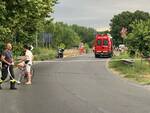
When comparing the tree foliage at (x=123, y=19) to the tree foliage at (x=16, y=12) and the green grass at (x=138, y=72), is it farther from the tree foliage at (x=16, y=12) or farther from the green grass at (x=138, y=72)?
the green grass at (x=138, y=72)

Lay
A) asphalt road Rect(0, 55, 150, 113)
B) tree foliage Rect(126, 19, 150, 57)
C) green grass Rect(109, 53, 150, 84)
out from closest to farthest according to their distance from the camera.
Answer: asphalt road Rect(0, 55, 150, 113), green grass Rect(109, 53, 150, 84), tree foliage Rect(126, 19, 150, 57)

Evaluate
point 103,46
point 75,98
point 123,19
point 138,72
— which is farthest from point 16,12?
A: point 123,19

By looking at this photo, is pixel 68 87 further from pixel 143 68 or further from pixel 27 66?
pixel 143 68

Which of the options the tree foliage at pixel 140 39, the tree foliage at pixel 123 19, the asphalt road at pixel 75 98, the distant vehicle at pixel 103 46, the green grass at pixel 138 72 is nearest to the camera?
the asphalt road at pixel 75 98

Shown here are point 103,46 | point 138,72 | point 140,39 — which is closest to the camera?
point 138,72

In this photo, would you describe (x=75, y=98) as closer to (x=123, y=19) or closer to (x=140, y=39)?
(x=140, y=39)

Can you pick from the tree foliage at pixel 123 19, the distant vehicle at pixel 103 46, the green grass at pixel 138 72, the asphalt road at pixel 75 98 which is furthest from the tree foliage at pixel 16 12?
the tree foliage at pixel 123 19

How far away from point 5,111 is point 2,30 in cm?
2114

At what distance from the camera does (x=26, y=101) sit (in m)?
17.0

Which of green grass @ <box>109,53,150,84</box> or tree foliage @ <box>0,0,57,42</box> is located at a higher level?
tree foliage @ <box>0,0,57,42</box>

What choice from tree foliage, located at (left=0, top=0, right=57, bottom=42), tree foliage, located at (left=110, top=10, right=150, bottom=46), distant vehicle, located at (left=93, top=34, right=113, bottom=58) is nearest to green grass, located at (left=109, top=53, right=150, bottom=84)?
tree foliage, located at (left=0, top=0, right=57, bottom=42)

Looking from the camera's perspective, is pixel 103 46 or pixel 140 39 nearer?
pixel 140 39

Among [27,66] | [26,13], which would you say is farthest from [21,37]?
[27,66]

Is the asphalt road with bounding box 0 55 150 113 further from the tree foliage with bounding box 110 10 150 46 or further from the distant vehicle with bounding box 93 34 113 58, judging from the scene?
the tree foliage with bounding box 110 10 150 46
